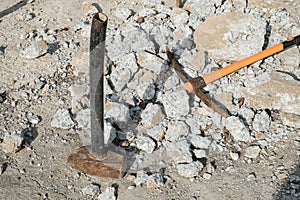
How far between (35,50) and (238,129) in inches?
70.7

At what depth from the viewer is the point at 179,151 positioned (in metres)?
3.18

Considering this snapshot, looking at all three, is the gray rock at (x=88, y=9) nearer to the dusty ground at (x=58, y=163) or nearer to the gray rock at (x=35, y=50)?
the dusty ground at (x=58, y=163)

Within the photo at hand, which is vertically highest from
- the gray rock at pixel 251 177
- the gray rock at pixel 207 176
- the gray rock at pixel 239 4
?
the gray rock at pixel 239 4

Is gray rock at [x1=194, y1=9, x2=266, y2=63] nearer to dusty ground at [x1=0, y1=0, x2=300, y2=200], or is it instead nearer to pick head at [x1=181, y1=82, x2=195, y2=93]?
pick head at [x1=181, y1=82, x2=195, y2=93]

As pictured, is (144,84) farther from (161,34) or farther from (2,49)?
(2,49)

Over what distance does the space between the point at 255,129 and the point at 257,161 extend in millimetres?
262

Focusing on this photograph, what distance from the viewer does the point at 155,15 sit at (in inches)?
171

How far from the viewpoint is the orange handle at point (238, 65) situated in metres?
3.48

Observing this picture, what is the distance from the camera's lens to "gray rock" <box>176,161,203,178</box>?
3.08m

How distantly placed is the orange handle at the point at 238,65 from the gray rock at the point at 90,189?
111 cm

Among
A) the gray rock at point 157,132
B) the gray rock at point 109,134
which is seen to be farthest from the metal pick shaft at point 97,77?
the gray rock at point 157,132

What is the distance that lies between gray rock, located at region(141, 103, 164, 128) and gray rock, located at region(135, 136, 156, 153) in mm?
132

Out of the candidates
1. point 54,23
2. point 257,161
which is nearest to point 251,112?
point 257,161

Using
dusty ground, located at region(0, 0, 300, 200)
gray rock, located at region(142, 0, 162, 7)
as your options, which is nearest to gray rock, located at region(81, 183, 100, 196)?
dusty ground, located at region(0, 0, 300, 200)
